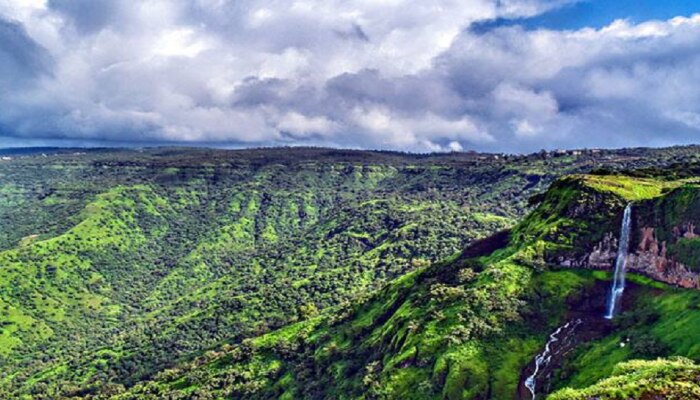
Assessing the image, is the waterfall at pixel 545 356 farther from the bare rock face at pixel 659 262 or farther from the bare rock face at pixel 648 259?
the bare rock face at pixel 659 262

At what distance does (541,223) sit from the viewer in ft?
417

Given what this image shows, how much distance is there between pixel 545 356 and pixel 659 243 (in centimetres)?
2858

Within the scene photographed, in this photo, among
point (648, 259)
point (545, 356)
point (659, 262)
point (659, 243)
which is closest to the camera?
point (545, 356)

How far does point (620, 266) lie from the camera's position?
10594 cm

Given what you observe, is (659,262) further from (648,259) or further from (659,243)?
(659,243)

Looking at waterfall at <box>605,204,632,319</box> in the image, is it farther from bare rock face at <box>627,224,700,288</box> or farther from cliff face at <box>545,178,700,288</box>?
bare rock face at <box>627,224,700,288</box>

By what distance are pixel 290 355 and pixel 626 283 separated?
9004 centimetres

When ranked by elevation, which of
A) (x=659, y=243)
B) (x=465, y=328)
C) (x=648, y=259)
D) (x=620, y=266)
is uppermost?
(x=659, y=243)

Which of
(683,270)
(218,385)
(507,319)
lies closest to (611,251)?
(683,270)

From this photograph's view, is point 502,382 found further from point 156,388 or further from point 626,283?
point 156,388

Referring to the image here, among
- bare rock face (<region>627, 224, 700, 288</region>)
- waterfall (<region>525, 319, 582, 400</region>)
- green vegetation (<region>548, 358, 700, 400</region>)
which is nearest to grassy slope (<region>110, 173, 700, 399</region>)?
waterfall (<region>525, 319, 582, 400</region>)

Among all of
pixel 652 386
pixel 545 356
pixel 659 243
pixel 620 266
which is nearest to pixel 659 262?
pixel 659 243

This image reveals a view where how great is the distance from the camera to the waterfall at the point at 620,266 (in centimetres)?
10169

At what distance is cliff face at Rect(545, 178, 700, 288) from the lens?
3760 inches
